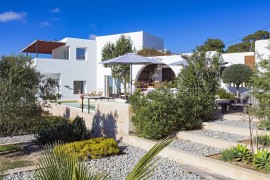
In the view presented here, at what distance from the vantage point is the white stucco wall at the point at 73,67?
29.5 meters

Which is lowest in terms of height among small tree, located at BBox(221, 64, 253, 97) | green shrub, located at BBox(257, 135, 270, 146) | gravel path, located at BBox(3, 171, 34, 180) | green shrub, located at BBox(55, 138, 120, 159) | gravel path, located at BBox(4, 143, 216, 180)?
gravel path, located at BBox(3, 171, 34, 180)

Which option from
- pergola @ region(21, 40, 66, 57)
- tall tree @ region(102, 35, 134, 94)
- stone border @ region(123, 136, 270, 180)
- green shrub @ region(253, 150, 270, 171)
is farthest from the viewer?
pergola @ region(21, 40, 66, 57)

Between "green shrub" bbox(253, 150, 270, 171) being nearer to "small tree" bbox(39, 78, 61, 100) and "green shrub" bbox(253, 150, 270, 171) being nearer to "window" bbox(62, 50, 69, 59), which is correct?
"small tree" bbox(39, 78, 61, 100)

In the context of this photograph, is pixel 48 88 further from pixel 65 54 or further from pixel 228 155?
pixel 65 54

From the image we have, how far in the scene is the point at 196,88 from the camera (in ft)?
38.2

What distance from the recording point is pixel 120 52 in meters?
28.8

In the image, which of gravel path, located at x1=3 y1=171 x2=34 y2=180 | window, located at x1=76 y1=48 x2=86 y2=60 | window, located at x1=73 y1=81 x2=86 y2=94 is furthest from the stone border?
window, located at x1=76 y1=48 x2=86 y2=60

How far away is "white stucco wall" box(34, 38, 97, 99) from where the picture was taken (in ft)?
96.7

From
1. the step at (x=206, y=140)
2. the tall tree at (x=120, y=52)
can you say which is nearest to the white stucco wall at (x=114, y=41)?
the tall tree at (x=120, y=52)

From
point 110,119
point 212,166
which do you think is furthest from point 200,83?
point 212,166

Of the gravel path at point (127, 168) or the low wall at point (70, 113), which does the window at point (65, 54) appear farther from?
the gravel path at point (127, 168)

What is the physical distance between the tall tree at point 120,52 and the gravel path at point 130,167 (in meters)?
19.1

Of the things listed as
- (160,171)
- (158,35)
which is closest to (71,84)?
(158,35)

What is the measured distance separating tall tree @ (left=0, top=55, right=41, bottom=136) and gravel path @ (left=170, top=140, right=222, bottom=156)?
456 cm
